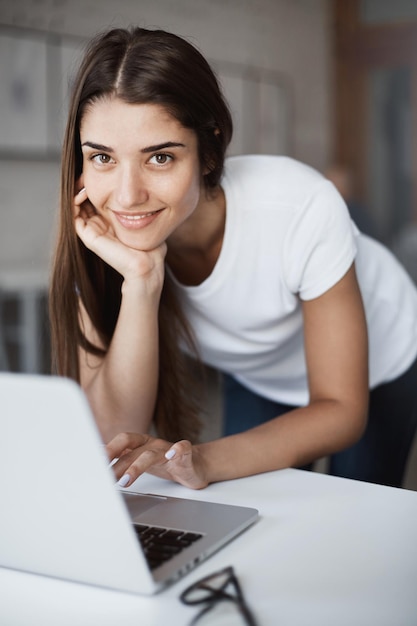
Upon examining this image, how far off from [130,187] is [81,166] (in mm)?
176

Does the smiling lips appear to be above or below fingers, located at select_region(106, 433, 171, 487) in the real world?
above

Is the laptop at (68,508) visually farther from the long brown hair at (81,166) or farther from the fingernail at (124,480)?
the long brown hair at (81,166)

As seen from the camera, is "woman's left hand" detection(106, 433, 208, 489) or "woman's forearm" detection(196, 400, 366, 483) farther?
"woman's forearm" detection(196, 400, 366, 483)

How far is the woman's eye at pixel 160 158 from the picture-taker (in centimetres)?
119

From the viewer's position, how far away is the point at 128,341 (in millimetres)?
1337

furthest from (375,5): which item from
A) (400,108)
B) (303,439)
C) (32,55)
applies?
(303,439)

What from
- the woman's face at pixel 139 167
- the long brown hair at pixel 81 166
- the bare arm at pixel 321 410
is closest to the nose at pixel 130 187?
the woman's face at pixel 139 167

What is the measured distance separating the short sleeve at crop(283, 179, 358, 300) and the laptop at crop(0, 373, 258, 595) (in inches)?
22.6

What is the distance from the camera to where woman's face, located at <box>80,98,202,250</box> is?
1.16m

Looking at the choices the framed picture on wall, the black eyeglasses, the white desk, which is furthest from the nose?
the framed picture on wall

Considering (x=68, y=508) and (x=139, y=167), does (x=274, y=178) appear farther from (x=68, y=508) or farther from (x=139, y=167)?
(x=68, y=508)

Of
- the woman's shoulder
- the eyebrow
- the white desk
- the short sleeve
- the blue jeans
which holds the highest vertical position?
the eyebrow

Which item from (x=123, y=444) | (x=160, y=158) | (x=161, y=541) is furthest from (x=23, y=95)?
(x=161, y=541)

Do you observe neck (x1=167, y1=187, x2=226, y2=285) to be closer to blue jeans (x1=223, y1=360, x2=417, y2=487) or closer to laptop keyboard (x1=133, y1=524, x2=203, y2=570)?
blue jeans (x1=223, y1=360, x2=417, y2=487)
